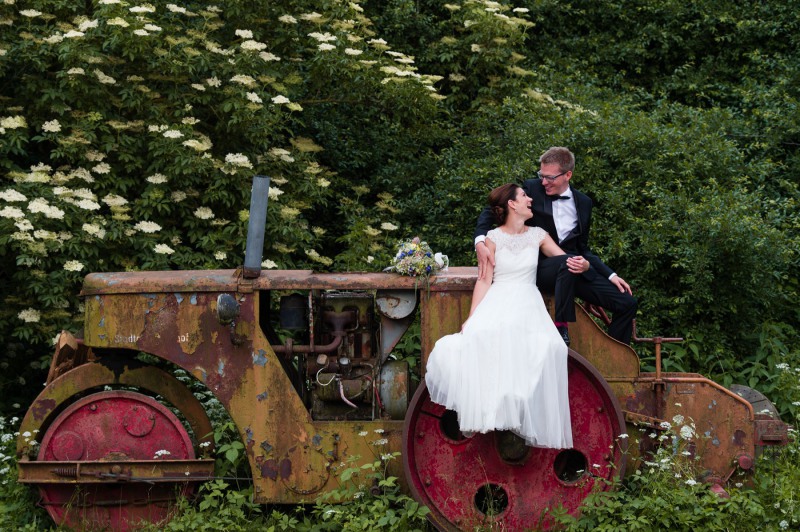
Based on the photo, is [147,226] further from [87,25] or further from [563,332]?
[563,332]

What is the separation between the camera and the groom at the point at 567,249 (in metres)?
5.43

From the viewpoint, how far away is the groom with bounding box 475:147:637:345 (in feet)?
17.8

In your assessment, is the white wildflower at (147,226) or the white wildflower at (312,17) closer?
the white wildflower at (147,226)

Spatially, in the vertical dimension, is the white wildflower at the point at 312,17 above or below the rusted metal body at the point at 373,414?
above

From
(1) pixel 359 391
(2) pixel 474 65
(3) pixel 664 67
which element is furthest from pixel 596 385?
(3) pixel 664 67

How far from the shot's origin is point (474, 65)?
10719 mm

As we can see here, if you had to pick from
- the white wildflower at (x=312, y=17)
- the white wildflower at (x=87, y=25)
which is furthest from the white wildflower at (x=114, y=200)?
the white wildflower at (x=312, y=17)

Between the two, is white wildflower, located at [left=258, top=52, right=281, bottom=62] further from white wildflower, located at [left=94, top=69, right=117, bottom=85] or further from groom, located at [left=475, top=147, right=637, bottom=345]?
groom, located at [left=475, top=147, right=637, bottom=345]

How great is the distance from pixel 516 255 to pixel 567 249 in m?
0.46

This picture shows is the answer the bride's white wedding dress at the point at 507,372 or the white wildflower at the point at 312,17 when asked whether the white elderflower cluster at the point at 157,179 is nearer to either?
the white wildflower at the point at 312,17

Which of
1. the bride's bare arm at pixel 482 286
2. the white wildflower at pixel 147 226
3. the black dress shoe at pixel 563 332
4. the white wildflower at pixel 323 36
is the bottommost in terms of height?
the white wildflower at pixel 147 226

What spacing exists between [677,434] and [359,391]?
1844 millimetres

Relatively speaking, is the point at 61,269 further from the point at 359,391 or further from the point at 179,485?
the point at 359,391

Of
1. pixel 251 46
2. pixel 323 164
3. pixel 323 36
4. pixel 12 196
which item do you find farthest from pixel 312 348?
pixel 323 164
